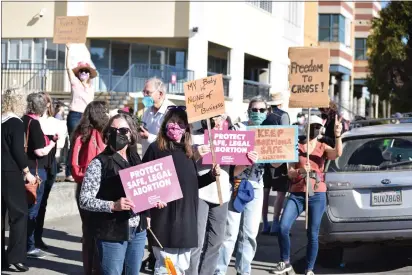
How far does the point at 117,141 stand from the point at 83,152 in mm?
1952

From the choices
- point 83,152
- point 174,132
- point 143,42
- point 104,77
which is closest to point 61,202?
point 83,152

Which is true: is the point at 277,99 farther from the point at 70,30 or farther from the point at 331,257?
the point at 70,30

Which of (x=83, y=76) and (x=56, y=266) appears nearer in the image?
(x=56, y=266)

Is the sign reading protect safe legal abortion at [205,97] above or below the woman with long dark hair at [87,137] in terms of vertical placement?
above

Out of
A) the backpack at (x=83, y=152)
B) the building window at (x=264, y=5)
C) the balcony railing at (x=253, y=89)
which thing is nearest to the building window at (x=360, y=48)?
the balcony railing at (x=253, y=89)

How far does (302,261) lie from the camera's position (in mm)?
9898

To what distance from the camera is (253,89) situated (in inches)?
1430

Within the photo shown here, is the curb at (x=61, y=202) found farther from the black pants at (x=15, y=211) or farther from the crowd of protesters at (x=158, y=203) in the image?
the black pants at (x=15, y=211)

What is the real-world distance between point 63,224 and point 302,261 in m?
3.69

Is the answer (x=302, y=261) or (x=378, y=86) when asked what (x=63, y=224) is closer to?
(x=302, y=261)

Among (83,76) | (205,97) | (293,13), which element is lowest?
(205,97)

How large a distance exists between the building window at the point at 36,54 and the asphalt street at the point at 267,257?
21.0m

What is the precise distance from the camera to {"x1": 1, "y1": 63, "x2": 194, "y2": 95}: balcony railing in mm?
30312

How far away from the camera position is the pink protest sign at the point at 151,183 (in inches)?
218
